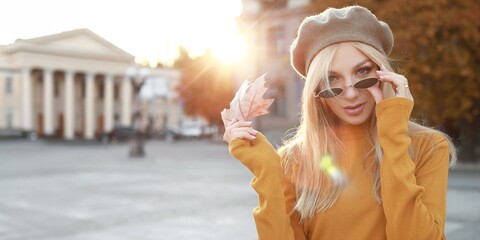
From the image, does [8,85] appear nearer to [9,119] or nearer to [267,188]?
[9,119]

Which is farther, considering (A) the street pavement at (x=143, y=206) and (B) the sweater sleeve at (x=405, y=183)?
(A) the street pavement at (x=143, y=206)

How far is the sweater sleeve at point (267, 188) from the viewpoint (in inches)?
75.5

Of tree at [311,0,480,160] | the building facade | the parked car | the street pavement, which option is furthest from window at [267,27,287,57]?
the parked car

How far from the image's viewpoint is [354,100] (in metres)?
2.03

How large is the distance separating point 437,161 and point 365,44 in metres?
0.47

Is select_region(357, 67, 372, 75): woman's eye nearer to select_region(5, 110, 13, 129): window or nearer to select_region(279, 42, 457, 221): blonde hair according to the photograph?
select_region(279, 42, 457, 221): blonde hair

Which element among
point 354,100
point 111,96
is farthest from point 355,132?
point 111,96

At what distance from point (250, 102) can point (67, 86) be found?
71.1 metres

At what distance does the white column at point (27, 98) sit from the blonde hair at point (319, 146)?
218 ft

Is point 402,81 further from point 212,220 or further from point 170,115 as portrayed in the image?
point 170,115

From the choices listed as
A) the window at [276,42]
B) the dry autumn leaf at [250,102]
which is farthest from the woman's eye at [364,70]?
the window at [276,42]

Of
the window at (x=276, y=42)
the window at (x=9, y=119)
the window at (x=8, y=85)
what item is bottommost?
the window at (x=9, y=119)

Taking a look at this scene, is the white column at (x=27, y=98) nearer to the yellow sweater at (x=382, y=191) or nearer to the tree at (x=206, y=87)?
the tree at (x=206, y=87)

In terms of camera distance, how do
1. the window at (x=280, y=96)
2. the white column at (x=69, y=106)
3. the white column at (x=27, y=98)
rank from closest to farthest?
the window at (x=280, y=96), the white column at (x=27, y=98), the white column at (x=69, y=106)
